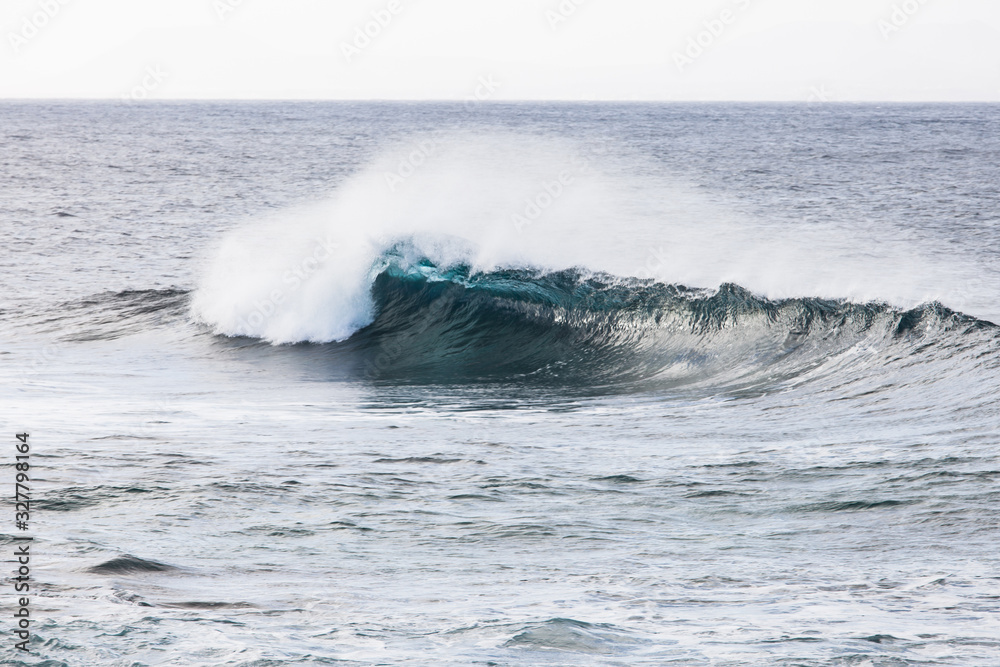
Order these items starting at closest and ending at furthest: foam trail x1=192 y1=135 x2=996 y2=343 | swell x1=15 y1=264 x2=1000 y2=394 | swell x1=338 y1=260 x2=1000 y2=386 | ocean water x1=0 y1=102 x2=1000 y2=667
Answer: ocean water x1=0 y1=102 x2=1000 y2=667
swell x1=15 y1=264 x2=1000 y2=394
swell x1=338 y1=260 x2=1000 y2=386
foam trail x1=192 y1=135 x2=996 y2=343

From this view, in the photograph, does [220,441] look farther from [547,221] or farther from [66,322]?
[547,221]

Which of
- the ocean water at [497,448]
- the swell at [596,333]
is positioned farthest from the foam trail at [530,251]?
the swell at [596,333]

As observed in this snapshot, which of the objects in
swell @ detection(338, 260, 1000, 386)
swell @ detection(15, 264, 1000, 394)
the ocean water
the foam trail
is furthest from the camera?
the foam trail

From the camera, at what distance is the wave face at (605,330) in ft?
35.1

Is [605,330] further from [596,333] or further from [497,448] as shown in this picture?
[497,448]

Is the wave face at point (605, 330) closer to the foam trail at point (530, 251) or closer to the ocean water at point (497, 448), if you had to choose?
the ocean water at point (497, 448)

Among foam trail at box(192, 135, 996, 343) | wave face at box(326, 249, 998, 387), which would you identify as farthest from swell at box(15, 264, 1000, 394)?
foam trail at box(192, 135, 996, 343)

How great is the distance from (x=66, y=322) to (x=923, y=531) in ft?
43.3

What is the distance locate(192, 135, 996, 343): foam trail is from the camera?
46.8 feet

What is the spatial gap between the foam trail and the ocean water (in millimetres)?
97

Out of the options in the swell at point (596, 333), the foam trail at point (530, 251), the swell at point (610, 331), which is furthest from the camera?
the foam trail at point (530, 251)

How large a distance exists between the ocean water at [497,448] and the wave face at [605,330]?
0.06 meters

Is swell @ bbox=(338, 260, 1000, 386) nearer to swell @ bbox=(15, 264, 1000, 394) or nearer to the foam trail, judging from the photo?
swell @ bbox=(15, 264, 1000, 394)

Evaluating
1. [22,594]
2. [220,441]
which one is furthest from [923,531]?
[220,441]
